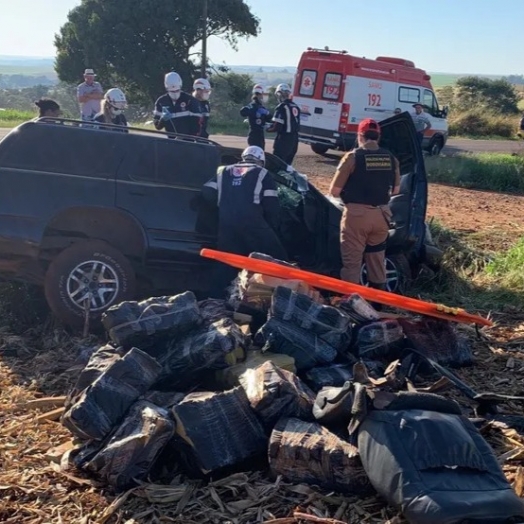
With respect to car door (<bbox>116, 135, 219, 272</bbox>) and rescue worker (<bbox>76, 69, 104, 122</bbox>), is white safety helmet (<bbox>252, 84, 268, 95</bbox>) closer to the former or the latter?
rescue worker (<bbox>76, 69, 104, 122</bbox>)

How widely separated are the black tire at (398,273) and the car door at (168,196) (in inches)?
85.4

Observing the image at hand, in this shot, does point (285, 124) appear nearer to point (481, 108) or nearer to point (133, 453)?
point (133, 453)

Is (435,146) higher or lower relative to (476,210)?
higher

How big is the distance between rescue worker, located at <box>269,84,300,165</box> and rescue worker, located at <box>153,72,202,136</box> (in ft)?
10.3

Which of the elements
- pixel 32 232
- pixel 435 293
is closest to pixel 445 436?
pixel 32 232

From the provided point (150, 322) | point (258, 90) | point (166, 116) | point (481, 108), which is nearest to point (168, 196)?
point (150, 322)

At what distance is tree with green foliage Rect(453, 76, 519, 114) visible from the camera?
46.6 metres

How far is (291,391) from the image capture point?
14.4ft

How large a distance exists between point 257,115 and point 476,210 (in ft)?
14.6

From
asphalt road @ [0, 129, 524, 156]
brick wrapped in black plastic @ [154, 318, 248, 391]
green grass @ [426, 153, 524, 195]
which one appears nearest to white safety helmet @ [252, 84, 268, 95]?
green grass @ [426, 153, 524, 195]

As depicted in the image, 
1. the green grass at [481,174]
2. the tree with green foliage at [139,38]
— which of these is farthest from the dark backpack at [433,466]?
the tree with green foliage at [139,38]

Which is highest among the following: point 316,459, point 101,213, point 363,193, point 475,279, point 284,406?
point 363,193

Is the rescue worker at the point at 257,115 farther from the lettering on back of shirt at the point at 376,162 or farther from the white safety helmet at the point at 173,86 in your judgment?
the lettering on back of shirt at the point at 376,162

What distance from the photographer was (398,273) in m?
8.12
